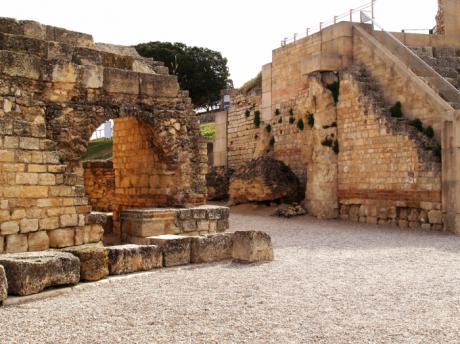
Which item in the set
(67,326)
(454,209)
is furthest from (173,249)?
(454,209)

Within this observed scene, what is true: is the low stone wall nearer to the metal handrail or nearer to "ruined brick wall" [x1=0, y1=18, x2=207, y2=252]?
"ruined brick wall" [x1=0, y1=18, x2=207, y2=252]

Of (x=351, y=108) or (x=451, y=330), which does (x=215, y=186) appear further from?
(x=451, y=330)

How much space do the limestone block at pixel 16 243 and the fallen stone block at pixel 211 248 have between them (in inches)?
97.8

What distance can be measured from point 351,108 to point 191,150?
6.38 metres

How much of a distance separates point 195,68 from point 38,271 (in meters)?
43.4

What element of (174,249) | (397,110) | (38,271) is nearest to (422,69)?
(397,110)

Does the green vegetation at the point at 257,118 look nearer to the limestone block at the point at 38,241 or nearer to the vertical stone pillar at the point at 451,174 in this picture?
the vertical stone pillar at the point at 451,174

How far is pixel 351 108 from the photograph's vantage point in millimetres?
15836

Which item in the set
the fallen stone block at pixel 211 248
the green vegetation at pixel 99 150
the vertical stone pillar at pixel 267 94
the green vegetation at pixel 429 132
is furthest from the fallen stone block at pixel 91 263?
the green vegetation at pixel 99 150

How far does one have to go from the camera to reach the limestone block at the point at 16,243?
298 inches

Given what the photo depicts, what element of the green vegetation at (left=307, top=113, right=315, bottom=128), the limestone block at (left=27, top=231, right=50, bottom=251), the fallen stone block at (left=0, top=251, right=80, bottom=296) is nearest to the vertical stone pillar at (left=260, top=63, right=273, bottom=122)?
the green vegetation at (left=307, top=113, right=315, bottom=128)

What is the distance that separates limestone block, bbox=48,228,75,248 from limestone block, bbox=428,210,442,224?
896cm

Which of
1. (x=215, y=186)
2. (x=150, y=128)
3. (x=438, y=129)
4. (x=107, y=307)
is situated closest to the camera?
(x=107, y=307)

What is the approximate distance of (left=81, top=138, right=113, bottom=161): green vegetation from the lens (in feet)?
106
